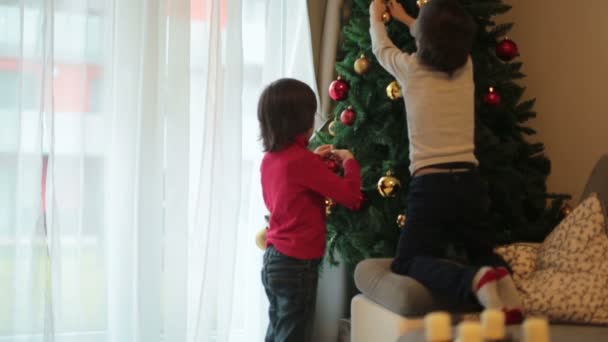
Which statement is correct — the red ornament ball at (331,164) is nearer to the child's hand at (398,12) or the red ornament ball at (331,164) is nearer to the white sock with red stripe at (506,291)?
the child's hand at (398,12)

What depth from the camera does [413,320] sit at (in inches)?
71.9

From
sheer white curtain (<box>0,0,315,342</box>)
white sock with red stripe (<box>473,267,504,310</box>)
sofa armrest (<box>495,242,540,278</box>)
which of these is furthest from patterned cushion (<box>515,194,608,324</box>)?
sheer white curtain (<box>0,0,315,342</box>)

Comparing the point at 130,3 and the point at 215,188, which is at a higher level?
the point at 130,3

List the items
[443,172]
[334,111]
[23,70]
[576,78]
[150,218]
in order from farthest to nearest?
[576,78] < [334,111] < [150,218] < [23,70] < [443,172]

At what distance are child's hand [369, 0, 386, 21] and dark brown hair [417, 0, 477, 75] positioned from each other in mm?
251

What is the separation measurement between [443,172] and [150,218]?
1118mm

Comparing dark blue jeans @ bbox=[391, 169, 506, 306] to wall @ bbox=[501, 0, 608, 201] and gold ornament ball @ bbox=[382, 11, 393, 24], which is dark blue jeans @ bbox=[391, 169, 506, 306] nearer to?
gold ornament ball @ bbox=[382, 11, 393, 24]

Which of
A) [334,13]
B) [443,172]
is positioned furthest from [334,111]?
[443,172]

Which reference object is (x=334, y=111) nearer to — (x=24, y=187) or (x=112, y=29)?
(x=112, y=29)

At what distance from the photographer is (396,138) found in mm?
2350

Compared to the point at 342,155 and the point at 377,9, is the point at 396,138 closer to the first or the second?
the point at 342,155

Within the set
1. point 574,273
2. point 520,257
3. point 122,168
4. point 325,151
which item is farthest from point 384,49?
point 122,168

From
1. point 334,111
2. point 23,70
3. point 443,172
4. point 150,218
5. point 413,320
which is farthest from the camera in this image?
point 334,111

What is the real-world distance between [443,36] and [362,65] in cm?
46
